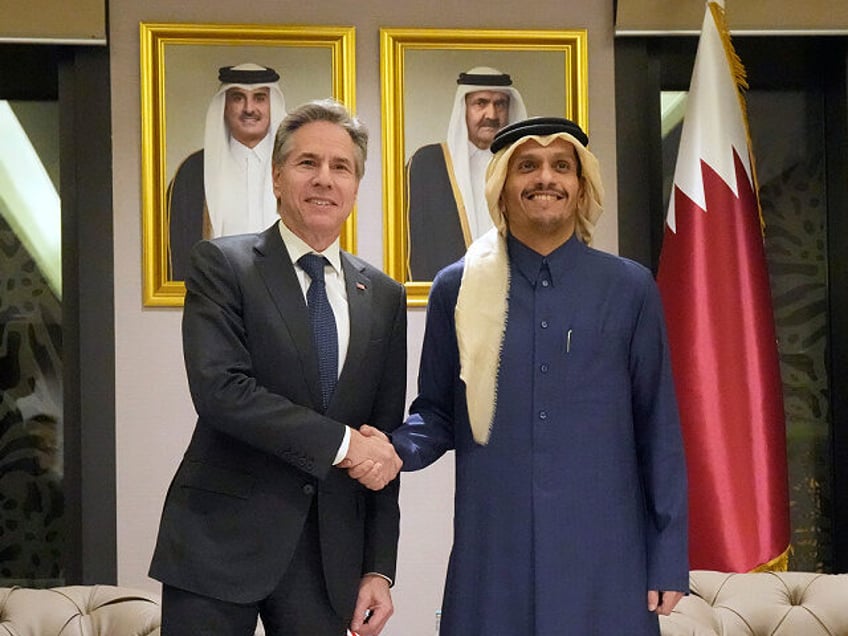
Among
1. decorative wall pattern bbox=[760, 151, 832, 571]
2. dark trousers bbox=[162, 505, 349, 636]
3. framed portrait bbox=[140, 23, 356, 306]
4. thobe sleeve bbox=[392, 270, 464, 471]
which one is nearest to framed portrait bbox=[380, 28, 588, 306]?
framed portrait bbox=[140, 23, 356, 306]

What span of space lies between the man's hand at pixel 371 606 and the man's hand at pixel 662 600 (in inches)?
18.2

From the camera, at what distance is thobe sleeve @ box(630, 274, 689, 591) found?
213 centimetres

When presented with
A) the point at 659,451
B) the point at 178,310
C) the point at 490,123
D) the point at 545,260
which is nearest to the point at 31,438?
the point at 178,310

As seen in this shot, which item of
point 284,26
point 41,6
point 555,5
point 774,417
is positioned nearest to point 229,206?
point 284,26

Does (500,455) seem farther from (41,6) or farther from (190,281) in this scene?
(41,6)

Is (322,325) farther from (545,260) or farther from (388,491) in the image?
(545,260)

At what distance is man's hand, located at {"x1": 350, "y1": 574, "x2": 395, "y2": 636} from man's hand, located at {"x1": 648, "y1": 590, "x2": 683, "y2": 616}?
46cm

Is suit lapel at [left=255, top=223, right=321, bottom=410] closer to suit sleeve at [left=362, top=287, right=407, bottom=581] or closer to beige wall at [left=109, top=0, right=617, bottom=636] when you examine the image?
suit sleeve at [left=362, top=287, right=407, bottom=581]

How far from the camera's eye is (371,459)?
6.79 feet

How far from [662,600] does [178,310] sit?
1603 millimetres

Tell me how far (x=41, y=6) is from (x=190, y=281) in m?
Answer: 1.41

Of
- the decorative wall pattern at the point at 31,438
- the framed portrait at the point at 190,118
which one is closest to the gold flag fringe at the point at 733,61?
the framed portrait at the point at 190,118

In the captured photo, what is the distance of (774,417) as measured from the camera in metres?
3.11

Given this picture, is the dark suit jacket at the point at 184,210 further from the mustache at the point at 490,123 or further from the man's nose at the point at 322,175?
the man's nose at the point at 322,175
